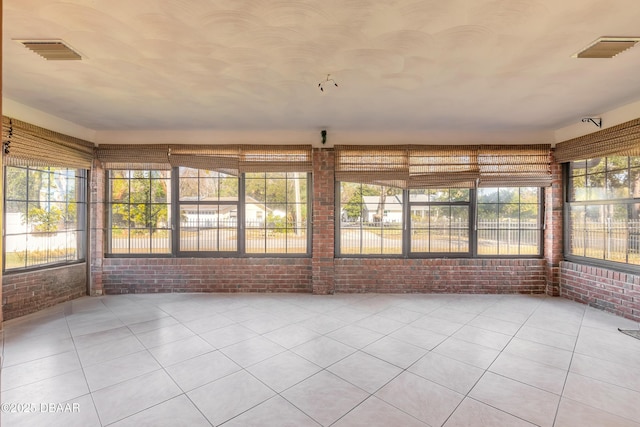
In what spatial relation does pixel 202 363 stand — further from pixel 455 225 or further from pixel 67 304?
pixel 455 225

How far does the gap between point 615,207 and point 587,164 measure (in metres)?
0.72

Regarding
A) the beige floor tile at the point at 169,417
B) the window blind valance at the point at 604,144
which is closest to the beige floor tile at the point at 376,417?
the beige floor tile at the point at 169,417

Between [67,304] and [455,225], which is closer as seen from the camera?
[67,304]

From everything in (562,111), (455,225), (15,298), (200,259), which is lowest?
(15,298)

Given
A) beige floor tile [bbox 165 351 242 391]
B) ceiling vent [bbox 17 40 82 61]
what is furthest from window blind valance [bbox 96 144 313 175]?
beige floor tile [bbox 165 351 242 391]

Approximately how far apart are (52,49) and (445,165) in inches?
189

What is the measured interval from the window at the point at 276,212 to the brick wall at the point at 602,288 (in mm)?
3980

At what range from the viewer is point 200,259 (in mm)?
4949

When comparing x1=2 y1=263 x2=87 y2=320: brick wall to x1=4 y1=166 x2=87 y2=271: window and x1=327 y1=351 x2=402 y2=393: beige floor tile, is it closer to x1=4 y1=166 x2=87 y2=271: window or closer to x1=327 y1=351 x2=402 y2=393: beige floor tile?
x1=4 y1=166 x2=87 y2=271: window

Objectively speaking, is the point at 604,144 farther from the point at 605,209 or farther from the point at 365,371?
the point at 365,371

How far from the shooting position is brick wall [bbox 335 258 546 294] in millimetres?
4914

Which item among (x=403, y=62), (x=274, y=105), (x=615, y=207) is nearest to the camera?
(x=403, y=62)

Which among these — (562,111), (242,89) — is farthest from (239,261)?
(562,111)

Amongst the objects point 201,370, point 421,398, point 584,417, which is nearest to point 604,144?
point 584,417
